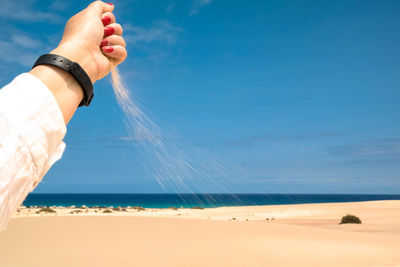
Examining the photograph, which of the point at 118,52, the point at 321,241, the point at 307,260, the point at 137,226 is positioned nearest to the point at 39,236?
the point at 137,226

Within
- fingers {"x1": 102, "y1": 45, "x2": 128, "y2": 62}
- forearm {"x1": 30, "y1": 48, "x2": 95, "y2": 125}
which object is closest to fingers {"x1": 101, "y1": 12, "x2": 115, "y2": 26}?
fingers {"x1": 102, "y1": 45, "x2": 128, "y2": 62}

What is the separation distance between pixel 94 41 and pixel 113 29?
0.23 meters

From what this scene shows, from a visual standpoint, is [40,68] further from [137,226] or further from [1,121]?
[137,226]

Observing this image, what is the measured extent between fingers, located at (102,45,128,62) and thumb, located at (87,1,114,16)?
146 millimetres

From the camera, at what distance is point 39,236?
11.4 metres

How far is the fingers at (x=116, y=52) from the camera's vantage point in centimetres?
124

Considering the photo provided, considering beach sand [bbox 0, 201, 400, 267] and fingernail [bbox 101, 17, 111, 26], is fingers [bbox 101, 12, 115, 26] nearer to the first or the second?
fingernail [bbox 101, 17, 111, 26]

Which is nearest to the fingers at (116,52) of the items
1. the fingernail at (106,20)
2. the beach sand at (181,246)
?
the fingernail at (106,20)

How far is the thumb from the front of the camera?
128 centimetres

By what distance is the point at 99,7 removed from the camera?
1.32 meters

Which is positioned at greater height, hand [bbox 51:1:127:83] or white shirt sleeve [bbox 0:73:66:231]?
hand [bbox 51:1:127:83]

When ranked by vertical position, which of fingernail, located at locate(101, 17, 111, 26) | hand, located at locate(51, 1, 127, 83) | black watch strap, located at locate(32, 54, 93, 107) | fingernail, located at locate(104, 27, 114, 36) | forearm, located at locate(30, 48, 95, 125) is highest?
fingernail, located at locate(101, 17, 111, 26)

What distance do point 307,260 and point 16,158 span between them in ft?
31.4

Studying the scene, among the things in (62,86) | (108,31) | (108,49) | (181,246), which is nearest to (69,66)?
(62,86)
